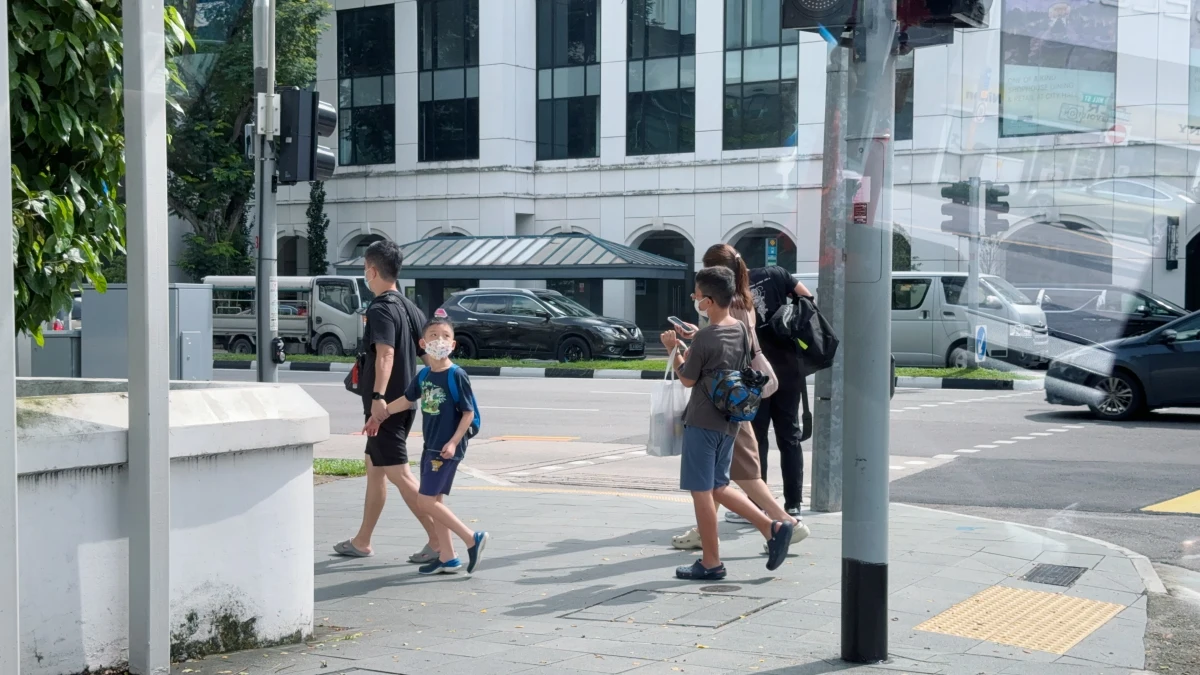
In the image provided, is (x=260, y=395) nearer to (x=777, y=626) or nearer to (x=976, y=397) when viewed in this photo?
(x=777, y=626)

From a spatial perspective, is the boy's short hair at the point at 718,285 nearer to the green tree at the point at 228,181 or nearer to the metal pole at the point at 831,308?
the metal pole at the point at 831,308

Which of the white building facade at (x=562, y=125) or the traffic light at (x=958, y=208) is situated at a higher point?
the white building facade at (x=562, y=125)

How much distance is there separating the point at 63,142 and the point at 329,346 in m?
27.0

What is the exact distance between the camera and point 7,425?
3.90 meters

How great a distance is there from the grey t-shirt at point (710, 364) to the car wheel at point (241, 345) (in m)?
28.1

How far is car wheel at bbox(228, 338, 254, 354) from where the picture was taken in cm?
3303

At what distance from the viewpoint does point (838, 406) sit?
8.54m

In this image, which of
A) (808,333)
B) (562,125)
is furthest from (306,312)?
(808,333)

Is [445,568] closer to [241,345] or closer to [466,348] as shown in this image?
[466,348]

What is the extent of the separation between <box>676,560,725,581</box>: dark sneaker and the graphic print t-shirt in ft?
4.24

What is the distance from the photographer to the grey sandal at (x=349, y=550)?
24.1 ft

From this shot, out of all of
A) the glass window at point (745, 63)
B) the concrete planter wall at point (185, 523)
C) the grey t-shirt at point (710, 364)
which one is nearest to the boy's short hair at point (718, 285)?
the grey t-shirt at point (710, 364)

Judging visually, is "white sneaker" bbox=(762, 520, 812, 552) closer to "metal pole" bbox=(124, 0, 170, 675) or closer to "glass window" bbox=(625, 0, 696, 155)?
"metal pole" bbox=(124, 0, 170, 675)

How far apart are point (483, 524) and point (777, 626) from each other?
10.7ft
